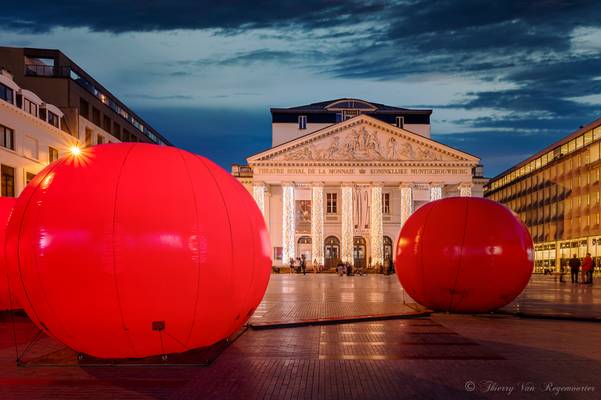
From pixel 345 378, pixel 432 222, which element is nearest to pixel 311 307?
pixel 432 222

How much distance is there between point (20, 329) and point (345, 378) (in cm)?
912

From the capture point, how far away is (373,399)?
25.1ft

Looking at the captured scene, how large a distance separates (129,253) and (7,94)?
3798 cm

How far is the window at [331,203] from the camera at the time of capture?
7806cm

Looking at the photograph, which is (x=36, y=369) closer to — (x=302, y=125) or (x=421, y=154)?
(x=421, y=154)

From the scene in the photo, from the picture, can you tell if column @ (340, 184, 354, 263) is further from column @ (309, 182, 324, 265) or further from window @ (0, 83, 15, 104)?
window @ (0, 83, 15, 104)

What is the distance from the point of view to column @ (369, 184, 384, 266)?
72125 mm

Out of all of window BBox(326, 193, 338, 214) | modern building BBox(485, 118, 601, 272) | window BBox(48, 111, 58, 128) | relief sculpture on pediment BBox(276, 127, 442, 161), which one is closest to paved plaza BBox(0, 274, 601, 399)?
window BBox(48, 111, 58, 128)

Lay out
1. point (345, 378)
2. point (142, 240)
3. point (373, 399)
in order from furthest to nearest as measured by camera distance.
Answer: point (345, 378), point (142, 240), point (373, 399)

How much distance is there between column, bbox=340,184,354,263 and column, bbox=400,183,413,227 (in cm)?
627

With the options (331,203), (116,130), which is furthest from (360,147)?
(116,130)

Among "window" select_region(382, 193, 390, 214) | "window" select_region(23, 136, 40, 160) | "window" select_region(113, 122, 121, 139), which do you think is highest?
"window" select_region(113, 122, 121, 139)

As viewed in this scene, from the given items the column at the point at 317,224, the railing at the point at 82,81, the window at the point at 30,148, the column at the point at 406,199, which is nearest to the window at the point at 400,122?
the column at the point at 406,199

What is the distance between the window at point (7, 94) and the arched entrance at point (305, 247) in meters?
41.2
